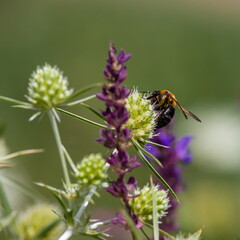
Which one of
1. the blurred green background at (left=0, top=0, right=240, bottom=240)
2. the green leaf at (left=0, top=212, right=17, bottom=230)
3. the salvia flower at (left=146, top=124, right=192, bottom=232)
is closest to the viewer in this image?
the green leaf at (left=0, top=212, right=17, bottom=230)

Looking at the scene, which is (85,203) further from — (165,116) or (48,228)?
(165,116)

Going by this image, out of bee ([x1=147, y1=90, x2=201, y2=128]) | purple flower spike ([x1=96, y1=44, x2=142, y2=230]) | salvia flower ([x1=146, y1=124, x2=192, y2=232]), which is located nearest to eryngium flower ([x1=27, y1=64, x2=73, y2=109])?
purple flower spike ([x1=96, y1=44, x2=142, y2=230])

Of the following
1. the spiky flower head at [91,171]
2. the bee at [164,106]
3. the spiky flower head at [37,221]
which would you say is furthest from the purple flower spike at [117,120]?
the bee at [164,106]

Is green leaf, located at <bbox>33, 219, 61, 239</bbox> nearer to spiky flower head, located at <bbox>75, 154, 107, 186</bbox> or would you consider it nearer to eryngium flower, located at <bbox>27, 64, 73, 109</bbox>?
spiky flower head, located at <bbox>75, 154, 107, 186</bbox>

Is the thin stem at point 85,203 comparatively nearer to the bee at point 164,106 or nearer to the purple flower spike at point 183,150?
the bee at point 164,106

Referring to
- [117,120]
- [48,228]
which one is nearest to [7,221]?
[48,228]

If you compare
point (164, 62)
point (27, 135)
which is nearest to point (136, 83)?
point (164, 62)
